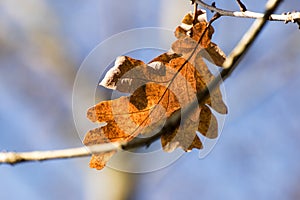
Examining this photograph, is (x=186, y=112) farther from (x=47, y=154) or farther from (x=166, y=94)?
(x=166, y=94)

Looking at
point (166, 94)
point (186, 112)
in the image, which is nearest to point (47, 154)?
point (186, 112)

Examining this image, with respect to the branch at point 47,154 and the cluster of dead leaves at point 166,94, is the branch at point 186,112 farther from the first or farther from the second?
the cluster of dead leaves at point 166,94

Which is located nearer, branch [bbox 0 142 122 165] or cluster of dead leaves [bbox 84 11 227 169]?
branch [bbox 0 142 122 165]

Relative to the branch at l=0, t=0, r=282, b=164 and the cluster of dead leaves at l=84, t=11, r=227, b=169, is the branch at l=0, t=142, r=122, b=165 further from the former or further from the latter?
the cluster of dead leaves at l=84, t=11, r=227, b=169

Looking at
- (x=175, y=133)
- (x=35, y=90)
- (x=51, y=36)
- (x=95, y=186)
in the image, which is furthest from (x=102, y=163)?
(x=35, y=90)

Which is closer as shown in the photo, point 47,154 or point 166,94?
point 47,154

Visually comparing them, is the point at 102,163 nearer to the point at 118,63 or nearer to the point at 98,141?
the point at 98,141

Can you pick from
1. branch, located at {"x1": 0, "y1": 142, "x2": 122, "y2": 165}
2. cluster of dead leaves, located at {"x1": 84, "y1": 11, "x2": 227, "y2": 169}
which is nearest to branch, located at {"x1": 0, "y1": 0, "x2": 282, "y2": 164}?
branch, located at {"x1": 0, "y1": 142, "x2": 122, "y2": 165}

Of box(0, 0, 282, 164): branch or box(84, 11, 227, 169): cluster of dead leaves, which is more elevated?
box(0, 0, 282, 164): branch
